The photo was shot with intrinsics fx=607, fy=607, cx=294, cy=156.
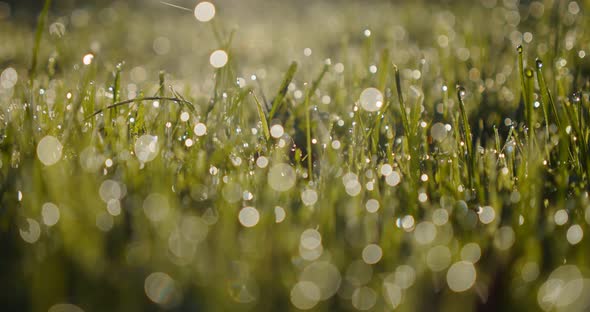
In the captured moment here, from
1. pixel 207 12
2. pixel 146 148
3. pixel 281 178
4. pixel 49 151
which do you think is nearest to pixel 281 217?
pixel 281 178

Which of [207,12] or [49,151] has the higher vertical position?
[207,12]

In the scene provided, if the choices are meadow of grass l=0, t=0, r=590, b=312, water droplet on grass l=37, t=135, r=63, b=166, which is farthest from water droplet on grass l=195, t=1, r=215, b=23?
→ water droplet on grass l=37, t=135, r=63, b=166

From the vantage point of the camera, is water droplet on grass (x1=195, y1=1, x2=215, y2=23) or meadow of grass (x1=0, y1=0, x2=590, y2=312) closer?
meadow of grass (x1=0, y1=0, x2=590, y2=312)

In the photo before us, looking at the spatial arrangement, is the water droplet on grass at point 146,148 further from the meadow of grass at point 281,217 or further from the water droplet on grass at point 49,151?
the water droplet on grass at point 49,151

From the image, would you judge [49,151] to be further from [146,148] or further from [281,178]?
[281,178]

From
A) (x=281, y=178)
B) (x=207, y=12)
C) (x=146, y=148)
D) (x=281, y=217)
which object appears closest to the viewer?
(x=281, y=217)

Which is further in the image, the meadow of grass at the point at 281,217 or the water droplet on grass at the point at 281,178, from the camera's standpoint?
the water droplet on grass at the point at 281,178

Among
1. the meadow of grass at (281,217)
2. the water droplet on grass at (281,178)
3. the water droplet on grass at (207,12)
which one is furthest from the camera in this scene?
the water droplet on grass at (207,12)

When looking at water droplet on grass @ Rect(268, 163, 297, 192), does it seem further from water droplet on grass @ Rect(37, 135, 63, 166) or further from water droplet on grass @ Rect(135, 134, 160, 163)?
water droplet on grass @ Rect(37, 135, 63, 166)

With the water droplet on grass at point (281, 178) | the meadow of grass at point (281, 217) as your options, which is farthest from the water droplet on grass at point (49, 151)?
the water droplet on grass at point (281, 178)

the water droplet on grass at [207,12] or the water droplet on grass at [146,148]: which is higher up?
the water droplet on grass at [207,12]

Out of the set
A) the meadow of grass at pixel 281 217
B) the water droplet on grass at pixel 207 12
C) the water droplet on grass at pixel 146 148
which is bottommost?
the meadow of grass at pixel 281 217

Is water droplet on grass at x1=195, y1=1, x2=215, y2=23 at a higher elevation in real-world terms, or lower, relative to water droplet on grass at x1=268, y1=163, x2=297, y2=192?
higher
